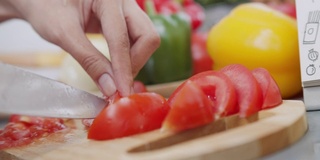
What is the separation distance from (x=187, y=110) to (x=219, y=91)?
136mm

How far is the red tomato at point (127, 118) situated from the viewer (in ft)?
3.67

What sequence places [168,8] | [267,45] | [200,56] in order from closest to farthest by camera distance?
[267,45]
[200,56]
[168,8]

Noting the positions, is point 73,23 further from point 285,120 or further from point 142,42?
point 285,120

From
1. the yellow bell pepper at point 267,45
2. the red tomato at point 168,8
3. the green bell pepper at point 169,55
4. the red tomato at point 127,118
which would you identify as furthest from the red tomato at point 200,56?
the red tomato at point 127,118

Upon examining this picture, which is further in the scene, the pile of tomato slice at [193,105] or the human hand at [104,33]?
the human hand at [104,33]

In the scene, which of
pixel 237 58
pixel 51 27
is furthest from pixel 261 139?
pixel 237 58

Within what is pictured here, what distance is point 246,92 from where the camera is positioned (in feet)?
3.91

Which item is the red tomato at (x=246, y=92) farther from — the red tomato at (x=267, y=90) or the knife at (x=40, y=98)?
the knife at (x=40, y=98)

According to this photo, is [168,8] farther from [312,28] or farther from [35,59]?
[312,28]

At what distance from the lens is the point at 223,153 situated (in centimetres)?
99

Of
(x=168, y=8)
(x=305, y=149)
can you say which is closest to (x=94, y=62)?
(x=305, y=149)

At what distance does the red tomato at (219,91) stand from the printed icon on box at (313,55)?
0.26m

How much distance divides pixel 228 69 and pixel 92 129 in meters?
0.30

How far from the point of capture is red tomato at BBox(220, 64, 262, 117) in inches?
46.1
